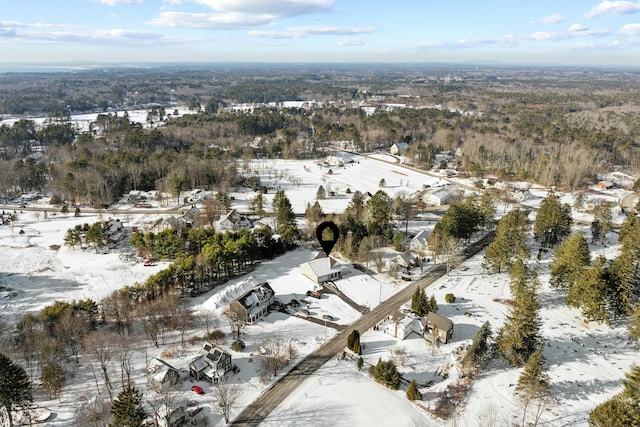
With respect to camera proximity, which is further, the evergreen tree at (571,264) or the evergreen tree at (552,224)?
the evergreen tree at (552,224)

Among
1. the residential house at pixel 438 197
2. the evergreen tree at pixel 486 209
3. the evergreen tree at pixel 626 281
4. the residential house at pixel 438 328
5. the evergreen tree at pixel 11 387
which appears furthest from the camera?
the residential house at pixel 438 197

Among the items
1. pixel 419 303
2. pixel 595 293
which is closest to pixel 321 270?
pixel 419 303

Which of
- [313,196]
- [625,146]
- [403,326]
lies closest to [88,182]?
[313,196]

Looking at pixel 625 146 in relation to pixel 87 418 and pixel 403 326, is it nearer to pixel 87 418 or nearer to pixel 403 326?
pixel 403 326

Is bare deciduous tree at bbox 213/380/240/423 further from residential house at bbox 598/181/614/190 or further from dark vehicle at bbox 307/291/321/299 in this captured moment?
residential house at bbox 598/181/614/190

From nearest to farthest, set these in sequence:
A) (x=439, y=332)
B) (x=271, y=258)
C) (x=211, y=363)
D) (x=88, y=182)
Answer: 1. (x=211, y=363)
2. (x=439, y=332)
3. (x=271, y=258)
4. (x=88, y=182)

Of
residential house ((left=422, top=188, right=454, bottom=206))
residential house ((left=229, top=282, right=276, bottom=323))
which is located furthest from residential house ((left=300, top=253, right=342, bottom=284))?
residential house ((left=422, top=188, right=454, bottom=206))

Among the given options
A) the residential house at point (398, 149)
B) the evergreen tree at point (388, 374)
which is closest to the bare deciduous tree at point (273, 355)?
the evergreen tree at point (388, 374)

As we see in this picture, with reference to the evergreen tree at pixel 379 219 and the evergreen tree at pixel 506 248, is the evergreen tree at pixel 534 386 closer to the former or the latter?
the evergreen tree at pixel 506 248
